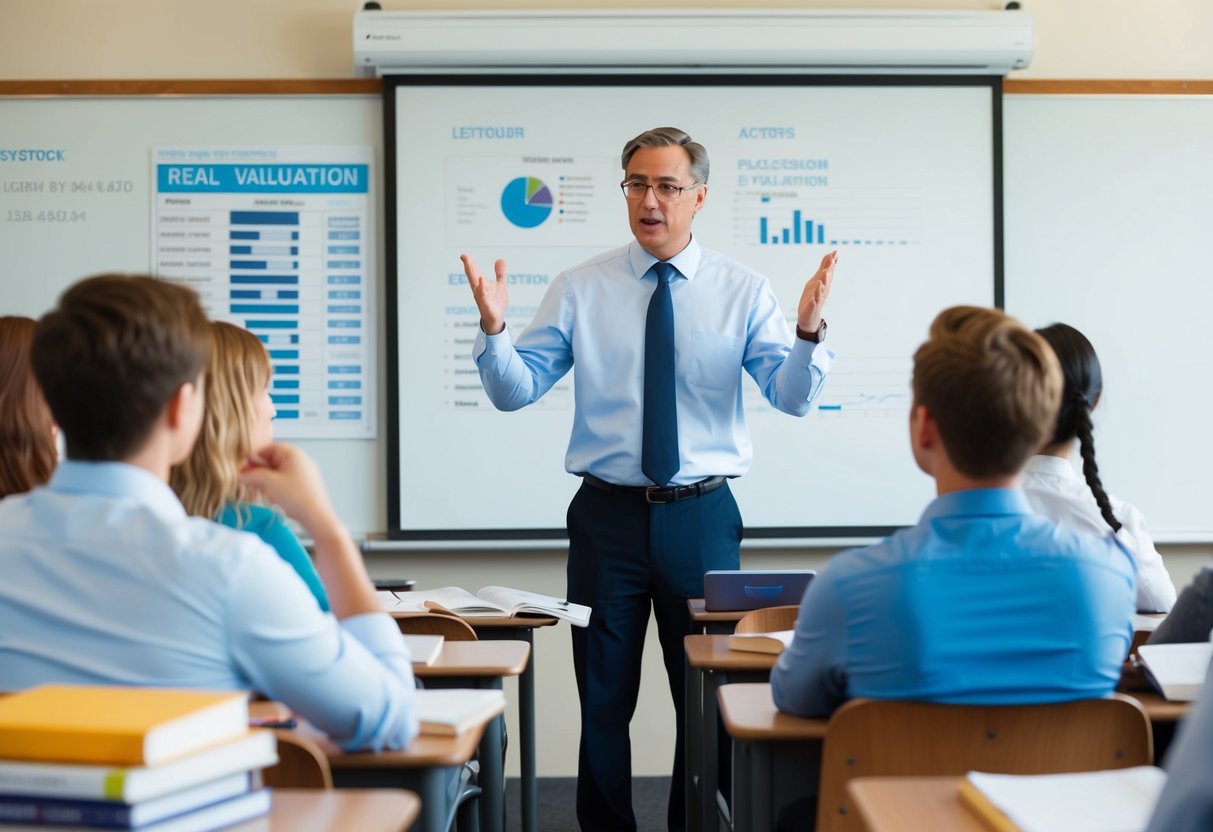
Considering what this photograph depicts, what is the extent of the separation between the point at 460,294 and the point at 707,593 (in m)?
1.91

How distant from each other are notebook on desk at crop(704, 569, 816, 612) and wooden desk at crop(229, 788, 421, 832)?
1.47m

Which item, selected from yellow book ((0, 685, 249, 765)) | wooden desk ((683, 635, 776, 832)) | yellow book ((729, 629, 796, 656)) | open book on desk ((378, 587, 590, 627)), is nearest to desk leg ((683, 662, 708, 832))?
wooden desk ((683, 635, 776, 832))

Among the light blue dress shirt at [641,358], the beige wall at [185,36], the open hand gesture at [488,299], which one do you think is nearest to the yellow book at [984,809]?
the light blue dress shirt at [641,358]

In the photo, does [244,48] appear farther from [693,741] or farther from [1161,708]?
[1161,708]

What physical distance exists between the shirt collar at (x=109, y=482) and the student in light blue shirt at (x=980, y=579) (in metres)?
0.88

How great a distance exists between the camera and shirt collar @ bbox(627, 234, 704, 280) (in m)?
3.35

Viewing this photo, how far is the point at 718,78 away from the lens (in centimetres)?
428

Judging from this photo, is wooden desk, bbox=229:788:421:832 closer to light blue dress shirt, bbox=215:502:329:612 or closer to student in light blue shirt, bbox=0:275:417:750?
student in light blue shirt, bbox=0:275:417:750

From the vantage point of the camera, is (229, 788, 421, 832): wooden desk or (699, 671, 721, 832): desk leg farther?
(699, 671, 721, 832): desk leg

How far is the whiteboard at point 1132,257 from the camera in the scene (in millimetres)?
4355

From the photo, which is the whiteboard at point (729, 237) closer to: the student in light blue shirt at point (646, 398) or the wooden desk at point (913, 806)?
the student in light blue shirt at point (646, 398)

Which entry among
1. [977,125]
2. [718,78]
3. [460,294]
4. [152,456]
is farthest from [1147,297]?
[152,456]

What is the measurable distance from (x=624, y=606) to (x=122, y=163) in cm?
251

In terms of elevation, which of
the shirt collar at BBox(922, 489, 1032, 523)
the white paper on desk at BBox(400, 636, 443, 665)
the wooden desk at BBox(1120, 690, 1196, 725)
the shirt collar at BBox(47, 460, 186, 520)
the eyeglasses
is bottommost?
the wooden desk at BBox(1120, 690, 1196, 725)
